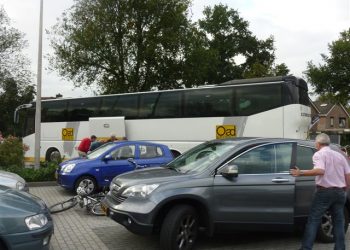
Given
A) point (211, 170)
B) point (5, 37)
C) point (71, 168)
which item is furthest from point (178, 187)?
point (5, 37)

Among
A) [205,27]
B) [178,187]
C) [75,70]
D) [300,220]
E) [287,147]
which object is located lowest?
[300,220]

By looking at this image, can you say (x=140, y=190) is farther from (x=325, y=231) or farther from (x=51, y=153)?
(x=51, y=153)

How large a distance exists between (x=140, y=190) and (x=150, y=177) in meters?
0.34

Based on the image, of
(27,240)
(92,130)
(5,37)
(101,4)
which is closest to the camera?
(27,240)

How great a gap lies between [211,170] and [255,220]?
959 millimetres

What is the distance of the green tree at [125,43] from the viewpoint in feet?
105

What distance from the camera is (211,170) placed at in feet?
22.3

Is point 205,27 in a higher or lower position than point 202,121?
higher

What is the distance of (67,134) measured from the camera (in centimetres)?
2258

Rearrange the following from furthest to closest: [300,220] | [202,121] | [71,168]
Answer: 1. [202,121]
2. [71,168]
3. [300,220]

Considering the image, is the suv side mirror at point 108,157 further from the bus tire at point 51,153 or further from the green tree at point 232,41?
the green tree at point 232,41

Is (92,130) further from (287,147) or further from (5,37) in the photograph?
(5,37)

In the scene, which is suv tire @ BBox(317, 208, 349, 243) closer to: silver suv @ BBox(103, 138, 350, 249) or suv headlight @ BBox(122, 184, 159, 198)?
silver suv @ BBox(103, 138, 350, 249)

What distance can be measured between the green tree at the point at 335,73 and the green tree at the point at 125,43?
13.0m
